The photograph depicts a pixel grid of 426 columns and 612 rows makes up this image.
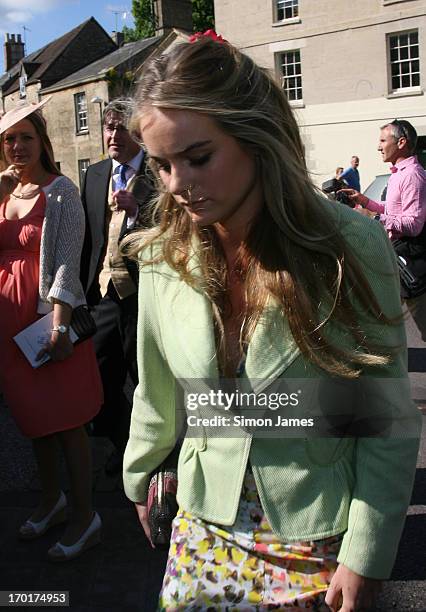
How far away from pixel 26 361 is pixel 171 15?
37.6 meters

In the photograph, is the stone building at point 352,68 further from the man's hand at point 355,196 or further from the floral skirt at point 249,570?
the floral skirt at point 249,570

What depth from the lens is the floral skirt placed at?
1.60 m

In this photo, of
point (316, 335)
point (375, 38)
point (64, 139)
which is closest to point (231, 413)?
point (316, 335)

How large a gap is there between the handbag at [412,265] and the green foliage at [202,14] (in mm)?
49443

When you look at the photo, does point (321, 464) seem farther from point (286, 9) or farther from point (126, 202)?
point (286, 9)

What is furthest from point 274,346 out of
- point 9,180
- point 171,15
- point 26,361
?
point 171,15

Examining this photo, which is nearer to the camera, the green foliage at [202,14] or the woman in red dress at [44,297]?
the woman in red dress at [44,297]

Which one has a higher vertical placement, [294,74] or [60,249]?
[294,74]

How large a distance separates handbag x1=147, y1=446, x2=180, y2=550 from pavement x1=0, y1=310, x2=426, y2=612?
1.52m

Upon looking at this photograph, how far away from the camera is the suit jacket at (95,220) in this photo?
4.09m

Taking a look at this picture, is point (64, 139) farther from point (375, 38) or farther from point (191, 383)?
point (191, 383)

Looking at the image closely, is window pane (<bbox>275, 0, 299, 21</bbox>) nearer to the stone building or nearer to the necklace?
the stone building

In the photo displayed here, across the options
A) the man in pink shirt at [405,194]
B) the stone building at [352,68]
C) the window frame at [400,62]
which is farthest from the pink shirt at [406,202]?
the window frame at [400,62]

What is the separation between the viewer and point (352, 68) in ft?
84.0
